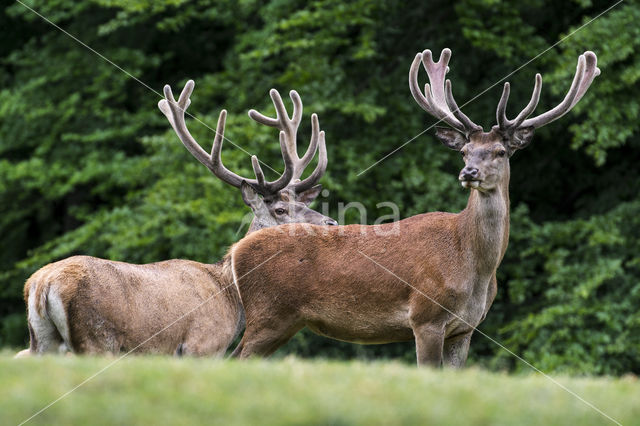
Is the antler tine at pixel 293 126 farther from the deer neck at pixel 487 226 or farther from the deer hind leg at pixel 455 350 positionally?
the deer hind leg at pixel 455 350

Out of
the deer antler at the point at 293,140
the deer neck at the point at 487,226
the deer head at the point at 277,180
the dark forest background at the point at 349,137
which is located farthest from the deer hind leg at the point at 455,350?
the dark forest background at the point at 349,137

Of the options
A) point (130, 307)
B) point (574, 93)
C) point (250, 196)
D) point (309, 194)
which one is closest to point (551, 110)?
point (574, 93)

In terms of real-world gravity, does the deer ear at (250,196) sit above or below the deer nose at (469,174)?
below

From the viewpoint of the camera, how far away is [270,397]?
14.3ft

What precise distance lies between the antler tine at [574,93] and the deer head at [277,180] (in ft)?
7.03

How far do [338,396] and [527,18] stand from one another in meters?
12.4

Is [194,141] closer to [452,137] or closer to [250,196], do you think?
[250,196]

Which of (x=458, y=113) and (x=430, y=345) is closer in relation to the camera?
(x=430, y=345)

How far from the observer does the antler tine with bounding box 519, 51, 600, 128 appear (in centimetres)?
776

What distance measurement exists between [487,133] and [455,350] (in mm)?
1743

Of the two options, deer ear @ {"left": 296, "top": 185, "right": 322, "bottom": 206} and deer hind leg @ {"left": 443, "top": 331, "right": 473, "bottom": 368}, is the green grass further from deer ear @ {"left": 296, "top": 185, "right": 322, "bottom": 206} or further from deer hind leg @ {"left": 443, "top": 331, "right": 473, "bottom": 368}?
deer ear @ {"left": 296, "top": 185, "right": 322, "bottom": 206}

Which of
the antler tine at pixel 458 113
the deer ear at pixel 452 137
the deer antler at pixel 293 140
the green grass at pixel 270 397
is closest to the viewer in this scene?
the green grass at pixel 270 397

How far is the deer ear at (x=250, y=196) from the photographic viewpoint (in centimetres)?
949

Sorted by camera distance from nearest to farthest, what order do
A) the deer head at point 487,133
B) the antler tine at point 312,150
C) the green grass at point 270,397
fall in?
the green grass at point 270,397 → the deer head at point 487,133 → the antler tine at point 312,150
